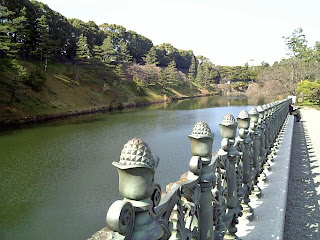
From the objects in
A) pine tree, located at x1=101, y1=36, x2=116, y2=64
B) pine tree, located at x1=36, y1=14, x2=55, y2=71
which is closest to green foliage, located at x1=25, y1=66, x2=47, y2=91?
pine tree, located at x1=36, y1=14, x2=55, y2=71

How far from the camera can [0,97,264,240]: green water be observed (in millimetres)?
5617

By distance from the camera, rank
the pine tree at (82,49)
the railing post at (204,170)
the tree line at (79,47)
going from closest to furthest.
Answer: the railing post at (204,170), the tree line at (79,47), the pine tree at (82,49)

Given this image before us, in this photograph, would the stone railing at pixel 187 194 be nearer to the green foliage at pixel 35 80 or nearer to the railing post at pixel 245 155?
the railing post at pixel 245 155

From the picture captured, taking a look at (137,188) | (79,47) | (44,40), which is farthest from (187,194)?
(79,47)

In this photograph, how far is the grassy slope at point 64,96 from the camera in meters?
19.0

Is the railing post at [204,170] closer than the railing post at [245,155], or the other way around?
the railing post at [204,170]

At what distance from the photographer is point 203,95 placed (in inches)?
2203

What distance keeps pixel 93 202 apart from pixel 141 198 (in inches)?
245

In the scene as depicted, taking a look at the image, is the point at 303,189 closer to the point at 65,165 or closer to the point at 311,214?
the point at 311,214

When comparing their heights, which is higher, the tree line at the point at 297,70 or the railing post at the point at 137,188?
the tree line at the point at 297,70

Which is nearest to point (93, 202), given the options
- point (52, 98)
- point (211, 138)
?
point (211, 138)

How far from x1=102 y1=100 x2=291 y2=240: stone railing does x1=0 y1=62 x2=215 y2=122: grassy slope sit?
60.4ft

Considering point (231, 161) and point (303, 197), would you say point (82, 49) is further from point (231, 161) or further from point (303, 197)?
point (231, 161)

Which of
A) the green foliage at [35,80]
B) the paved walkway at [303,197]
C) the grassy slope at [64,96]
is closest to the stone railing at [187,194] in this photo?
the paved walkway at [303,197]
